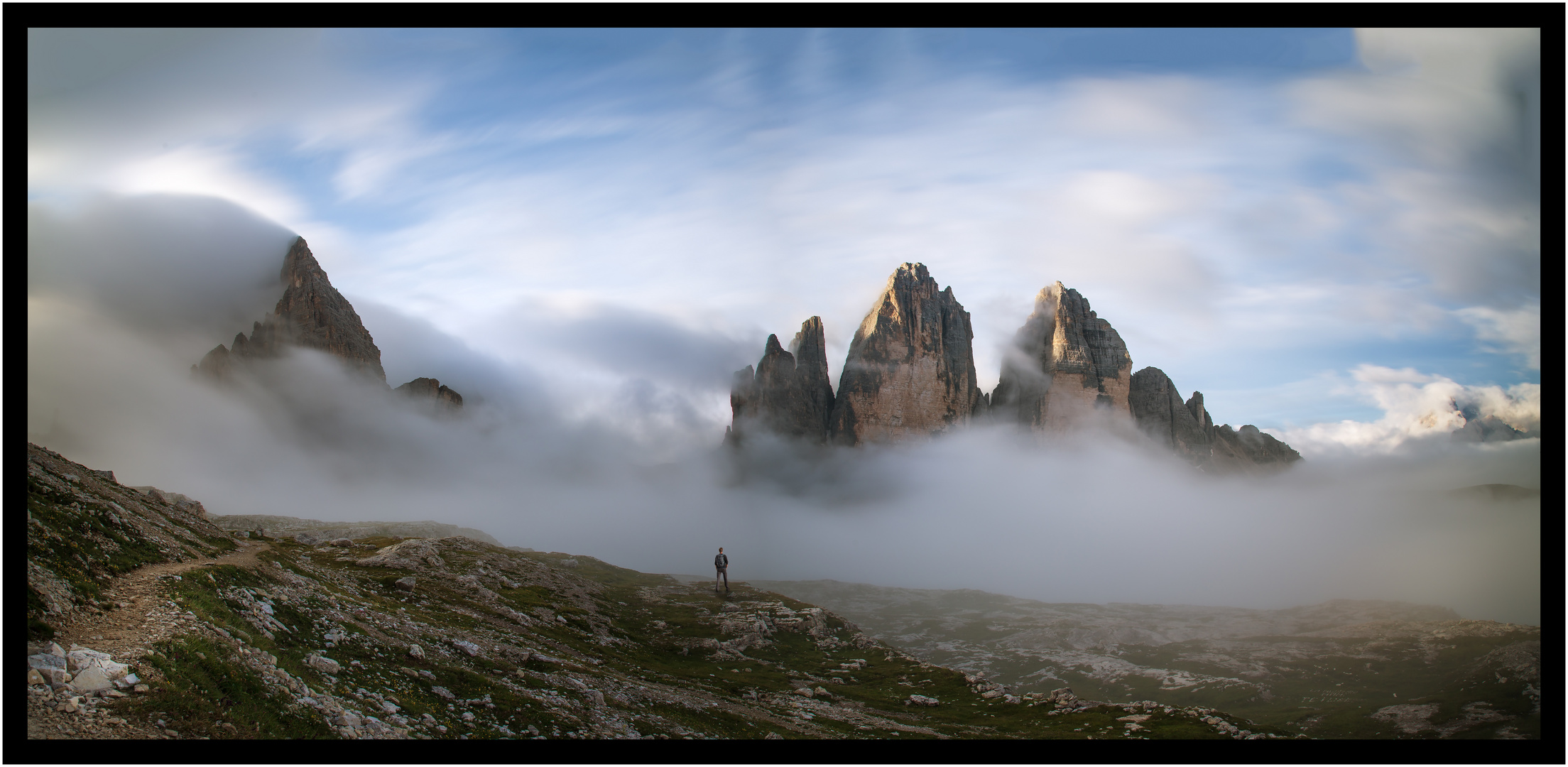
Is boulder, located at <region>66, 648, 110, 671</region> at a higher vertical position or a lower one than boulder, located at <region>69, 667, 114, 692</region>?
higher

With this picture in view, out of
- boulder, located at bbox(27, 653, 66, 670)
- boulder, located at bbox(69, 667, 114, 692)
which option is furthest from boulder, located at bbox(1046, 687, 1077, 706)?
boulder, located at bbox(27, 653, 66, 670)

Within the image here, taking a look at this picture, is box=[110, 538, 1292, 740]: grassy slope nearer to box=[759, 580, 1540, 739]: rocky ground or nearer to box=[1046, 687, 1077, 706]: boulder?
box=[1046, 687, 1077, 706]: boulder

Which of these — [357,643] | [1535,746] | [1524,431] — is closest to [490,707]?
[357,643]

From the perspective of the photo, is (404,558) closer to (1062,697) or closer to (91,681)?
(91,681)

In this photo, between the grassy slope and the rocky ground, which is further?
the rocky ground

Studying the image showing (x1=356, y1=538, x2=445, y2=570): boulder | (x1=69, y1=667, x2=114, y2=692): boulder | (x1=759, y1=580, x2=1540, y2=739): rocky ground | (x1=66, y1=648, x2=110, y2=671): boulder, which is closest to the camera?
(x1=69, y1=667, x2=114, y2=692): boulder

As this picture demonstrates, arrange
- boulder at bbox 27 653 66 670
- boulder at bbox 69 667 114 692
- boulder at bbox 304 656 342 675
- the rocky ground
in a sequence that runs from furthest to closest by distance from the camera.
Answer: the rocky ground
boulder at bbox 304 656 342 675
boulder at bbox 27 653 66 670
boulder at bbox 69 667 114 692

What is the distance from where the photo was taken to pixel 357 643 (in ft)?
113

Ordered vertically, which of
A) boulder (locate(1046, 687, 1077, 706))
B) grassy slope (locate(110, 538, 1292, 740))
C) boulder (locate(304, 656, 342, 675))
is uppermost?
boulder (locate(304, 656, 342, 675))

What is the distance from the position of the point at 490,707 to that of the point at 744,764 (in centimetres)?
1411

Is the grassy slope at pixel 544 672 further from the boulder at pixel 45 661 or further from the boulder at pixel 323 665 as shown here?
the boulder at pixel 45 661

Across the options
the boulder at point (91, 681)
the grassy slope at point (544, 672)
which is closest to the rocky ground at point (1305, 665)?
the grassy slope at point (544, 672)

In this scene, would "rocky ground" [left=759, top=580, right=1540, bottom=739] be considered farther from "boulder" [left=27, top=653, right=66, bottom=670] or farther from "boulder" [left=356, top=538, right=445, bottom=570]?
"boulder" [left=356, top=538, right=445, bottom=570]

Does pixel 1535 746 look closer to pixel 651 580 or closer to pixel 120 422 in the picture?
pixel 651 580
